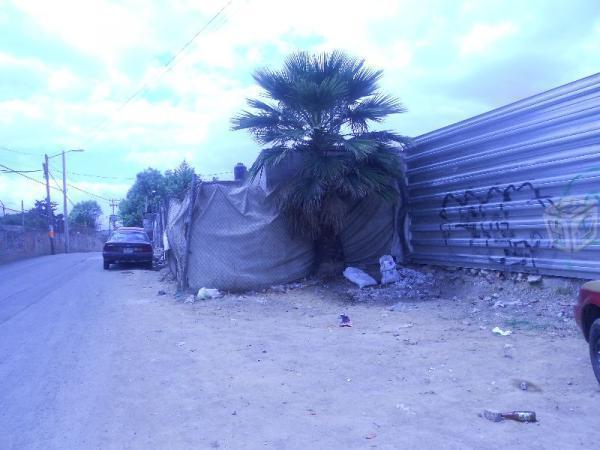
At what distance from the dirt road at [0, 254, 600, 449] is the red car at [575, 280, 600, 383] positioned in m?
0.30

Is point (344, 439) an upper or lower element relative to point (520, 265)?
lower

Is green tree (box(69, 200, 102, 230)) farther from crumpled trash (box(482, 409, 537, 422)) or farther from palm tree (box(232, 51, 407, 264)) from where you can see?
crumpled trash (box(482, 409, 537, 422))

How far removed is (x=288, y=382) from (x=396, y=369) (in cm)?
118

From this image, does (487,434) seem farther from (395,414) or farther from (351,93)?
(351,93)

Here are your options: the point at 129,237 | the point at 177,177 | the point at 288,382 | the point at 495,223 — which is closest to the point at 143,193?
the point at 177,177

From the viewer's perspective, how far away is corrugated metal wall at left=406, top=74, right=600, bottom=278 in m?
7.43

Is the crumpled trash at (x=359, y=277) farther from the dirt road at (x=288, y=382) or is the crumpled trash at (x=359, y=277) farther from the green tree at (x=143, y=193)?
the green tree at (x=143, y=193)

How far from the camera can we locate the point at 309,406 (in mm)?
4543

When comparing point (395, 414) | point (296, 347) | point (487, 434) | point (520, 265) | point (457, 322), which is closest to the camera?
point (487, 434)

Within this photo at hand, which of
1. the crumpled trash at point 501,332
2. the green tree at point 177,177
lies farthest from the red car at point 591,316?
the green tree at point 177,177

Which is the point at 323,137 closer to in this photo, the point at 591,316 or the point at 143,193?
the point at 591,316

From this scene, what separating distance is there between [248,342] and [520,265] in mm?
4845


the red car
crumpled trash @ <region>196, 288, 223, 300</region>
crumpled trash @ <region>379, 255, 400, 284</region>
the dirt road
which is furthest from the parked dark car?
the red car

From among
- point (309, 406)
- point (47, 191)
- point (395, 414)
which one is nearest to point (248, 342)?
point (309, 406)
